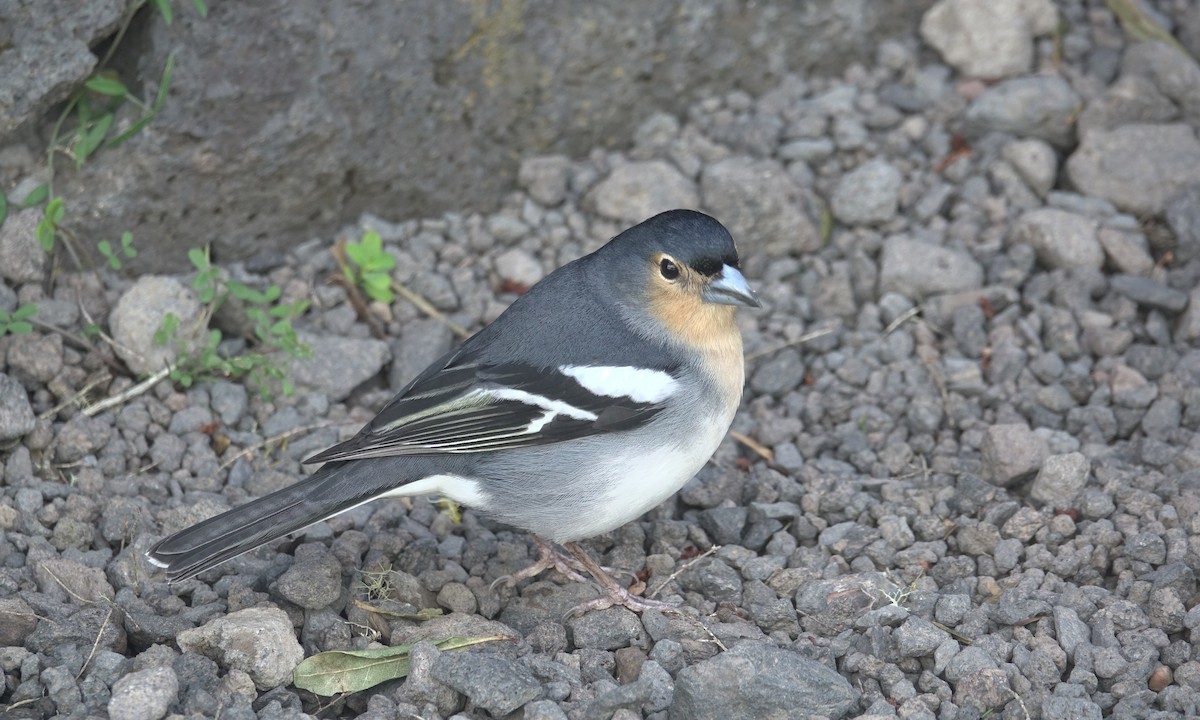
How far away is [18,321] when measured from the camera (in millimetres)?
5035

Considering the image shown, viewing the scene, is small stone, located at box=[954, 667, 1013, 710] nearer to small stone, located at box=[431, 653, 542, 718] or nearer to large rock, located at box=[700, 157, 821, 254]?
small stone, located at box=[431, 653, 542, 718]

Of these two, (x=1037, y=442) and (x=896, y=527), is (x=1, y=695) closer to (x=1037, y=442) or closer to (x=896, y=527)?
(x=896, y=527)

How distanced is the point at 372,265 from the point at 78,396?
1340 millimetres

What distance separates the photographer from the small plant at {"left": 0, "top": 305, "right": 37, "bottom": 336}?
4.96m

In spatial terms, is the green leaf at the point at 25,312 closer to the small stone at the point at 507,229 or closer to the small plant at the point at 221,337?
the small plant at the point at 221,337

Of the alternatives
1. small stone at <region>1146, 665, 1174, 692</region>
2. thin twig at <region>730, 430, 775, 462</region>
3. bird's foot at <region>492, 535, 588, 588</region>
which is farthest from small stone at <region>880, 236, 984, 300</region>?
small stone at <region>1146, 665, 1174, 692</region>

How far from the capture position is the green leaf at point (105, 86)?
5.21 meters

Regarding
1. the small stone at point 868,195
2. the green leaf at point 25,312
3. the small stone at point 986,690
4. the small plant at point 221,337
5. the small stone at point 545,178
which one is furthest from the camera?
the small stone at point 545,178

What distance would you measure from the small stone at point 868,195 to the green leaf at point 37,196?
3449 mm

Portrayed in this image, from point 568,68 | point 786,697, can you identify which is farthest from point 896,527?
point 568,68

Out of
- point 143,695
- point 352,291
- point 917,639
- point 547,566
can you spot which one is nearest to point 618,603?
point 547,566

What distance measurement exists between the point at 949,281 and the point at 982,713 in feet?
8.31

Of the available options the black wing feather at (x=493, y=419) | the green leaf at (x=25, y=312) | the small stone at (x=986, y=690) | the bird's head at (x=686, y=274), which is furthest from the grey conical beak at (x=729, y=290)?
the green leaf at (x=25, y=312)

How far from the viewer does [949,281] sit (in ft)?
19.6
